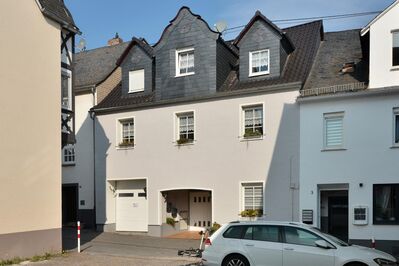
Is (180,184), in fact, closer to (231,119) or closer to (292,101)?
(231,119)

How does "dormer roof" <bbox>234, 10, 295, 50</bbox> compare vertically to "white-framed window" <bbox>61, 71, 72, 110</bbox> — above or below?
above

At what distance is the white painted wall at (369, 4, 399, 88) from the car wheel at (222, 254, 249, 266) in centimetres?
899

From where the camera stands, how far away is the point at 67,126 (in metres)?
17.9

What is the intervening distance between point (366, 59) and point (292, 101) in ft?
11.6

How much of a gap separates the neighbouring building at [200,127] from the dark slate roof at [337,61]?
45cm

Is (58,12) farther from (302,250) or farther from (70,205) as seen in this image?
(70,205)

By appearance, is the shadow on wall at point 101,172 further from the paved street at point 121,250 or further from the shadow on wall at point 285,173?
the shadow on wall at point 285,173

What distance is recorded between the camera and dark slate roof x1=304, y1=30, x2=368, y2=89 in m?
19.1

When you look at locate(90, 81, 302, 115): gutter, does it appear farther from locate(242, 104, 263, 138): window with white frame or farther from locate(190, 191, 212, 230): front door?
locate(190, 191, 212, 230): front door

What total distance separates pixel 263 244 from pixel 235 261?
32.3 inches

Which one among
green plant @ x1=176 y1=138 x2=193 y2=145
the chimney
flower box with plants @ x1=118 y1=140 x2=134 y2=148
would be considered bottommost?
flower box with plants @ x1=118 y1=140 x2=134 y2=148

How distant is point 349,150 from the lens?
59.0ft

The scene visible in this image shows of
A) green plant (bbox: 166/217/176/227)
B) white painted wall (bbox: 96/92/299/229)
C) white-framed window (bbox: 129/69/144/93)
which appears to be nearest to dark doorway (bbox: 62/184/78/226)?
white painted wall (bbox: 96/92/299/229)

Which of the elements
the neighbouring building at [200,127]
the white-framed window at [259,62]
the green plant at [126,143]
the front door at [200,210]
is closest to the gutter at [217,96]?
the neighbouring building at [200,127]
